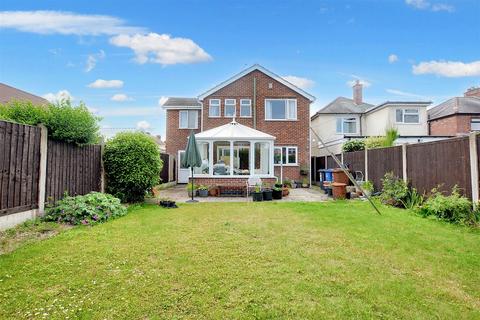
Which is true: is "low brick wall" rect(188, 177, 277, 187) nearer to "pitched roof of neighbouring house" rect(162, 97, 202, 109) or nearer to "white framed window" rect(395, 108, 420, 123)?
"pitched roof of neighbouring house" rect(162, 97, 202, 109)

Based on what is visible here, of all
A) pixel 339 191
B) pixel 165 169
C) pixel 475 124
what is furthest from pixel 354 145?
pixel 475 124

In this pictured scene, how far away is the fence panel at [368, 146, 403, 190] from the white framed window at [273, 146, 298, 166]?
7.06 m

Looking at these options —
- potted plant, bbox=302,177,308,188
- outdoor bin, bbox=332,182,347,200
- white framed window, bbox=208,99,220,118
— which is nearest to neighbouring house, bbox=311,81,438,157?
potted plant, bbox=302,177,308,188

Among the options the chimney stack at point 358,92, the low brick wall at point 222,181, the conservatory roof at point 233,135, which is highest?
the chimney stack at point 358,92

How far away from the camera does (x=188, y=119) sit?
68.4 feet

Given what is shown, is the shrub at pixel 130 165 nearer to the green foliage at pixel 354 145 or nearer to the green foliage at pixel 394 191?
the green foliage at pixel 394 191

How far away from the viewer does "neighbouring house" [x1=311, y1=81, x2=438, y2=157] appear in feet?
71.6

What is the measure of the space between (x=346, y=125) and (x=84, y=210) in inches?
887

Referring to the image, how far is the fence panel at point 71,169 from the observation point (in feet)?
23.4

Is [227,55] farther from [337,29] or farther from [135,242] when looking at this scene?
[135,242]

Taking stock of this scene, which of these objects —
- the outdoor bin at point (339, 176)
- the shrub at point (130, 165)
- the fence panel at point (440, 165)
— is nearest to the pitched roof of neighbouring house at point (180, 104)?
the shrub at point (130, 165)

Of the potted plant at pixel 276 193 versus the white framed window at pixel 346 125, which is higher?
the white framed window at pixel 346 125

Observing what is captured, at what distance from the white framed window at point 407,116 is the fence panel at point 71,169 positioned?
22.2 m

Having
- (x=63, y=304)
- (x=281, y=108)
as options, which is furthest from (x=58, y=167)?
(x=281, y=108)
